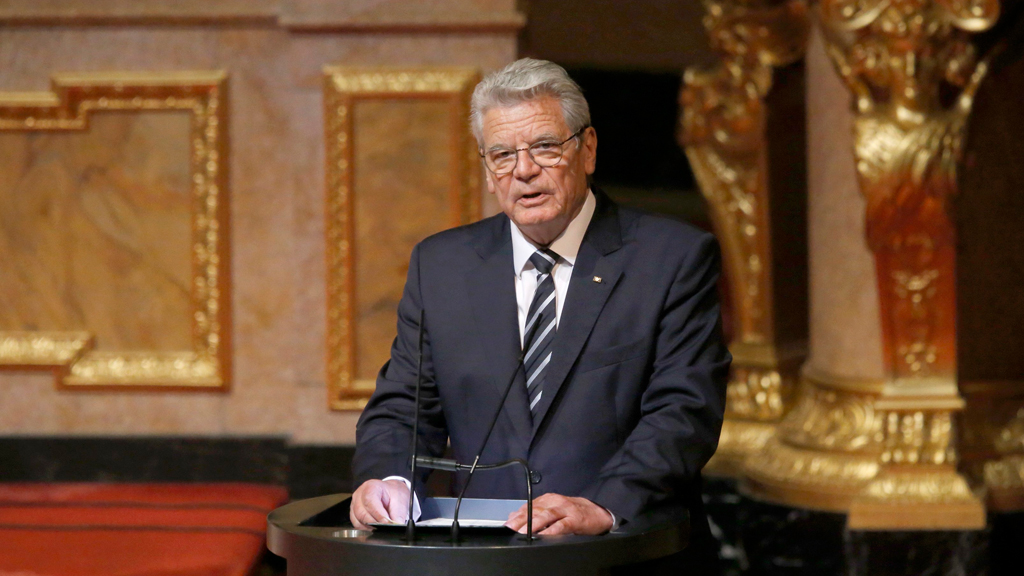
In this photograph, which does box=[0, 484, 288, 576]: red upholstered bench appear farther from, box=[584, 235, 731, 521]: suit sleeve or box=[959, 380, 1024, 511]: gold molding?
box=[959, 380, 1024, 511]: gold molding

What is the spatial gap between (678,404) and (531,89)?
63 centimetres

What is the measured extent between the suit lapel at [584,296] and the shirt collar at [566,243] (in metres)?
0.02

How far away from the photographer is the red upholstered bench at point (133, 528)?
2930 mm

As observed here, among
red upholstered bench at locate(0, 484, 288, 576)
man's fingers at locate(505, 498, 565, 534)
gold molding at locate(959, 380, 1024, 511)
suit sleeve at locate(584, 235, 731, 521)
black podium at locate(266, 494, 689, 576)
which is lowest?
red upholstered bench at locate(0, 484, 288, 576)

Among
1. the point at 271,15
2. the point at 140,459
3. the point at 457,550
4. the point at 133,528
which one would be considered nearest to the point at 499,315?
the point at 457,550

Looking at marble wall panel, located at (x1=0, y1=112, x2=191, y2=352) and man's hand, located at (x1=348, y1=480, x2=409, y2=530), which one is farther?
marble wall panel, located at (x1=0, y1=112, x2=191, y2=352)

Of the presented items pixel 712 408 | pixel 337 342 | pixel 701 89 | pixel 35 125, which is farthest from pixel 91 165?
pixel 712 408

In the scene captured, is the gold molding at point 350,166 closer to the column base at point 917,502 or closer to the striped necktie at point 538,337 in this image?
the column base at point 917,502

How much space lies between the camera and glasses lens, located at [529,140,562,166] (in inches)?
87.4

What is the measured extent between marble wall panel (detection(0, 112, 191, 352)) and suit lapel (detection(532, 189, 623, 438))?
2616 mm

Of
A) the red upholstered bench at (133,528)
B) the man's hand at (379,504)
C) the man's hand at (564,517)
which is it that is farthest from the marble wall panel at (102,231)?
the man's hand at (564,517)

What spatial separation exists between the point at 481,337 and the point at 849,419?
6.08 ft

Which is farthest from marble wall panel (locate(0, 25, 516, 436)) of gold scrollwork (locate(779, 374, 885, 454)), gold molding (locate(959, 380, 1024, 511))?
gold molding (locate(959, 380, 1024, 511))

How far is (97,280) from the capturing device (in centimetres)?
461
